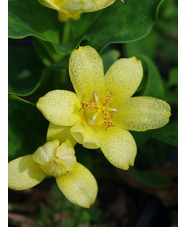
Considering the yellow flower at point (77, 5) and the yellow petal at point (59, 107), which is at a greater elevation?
the yellow flower at point (77, 5)

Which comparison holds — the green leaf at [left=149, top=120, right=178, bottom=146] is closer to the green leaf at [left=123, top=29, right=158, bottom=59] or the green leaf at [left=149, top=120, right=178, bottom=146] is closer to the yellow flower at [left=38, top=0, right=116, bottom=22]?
the yellow flower at [left=38, top=0, right=116, bottom=22]

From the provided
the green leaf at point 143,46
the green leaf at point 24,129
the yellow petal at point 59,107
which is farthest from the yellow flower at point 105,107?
the green leaf at point 143,46

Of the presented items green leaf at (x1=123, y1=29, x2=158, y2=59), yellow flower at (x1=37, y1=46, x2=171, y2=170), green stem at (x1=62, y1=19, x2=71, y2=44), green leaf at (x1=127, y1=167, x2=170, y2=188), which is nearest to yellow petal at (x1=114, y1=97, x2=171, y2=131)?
yellow flower at (x1=37, y1=46, x2=171, y2=170)

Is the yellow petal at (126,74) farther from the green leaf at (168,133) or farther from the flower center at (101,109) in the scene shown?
the green leaf at (168,133)

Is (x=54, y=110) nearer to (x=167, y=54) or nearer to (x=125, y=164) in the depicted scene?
(x=125, y=164)

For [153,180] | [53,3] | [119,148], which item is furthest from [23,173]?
[153,180]

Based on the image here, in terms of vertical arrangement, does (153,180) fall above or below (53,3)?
below

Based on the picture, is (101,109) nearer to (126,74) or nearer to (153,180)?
(126,74)
